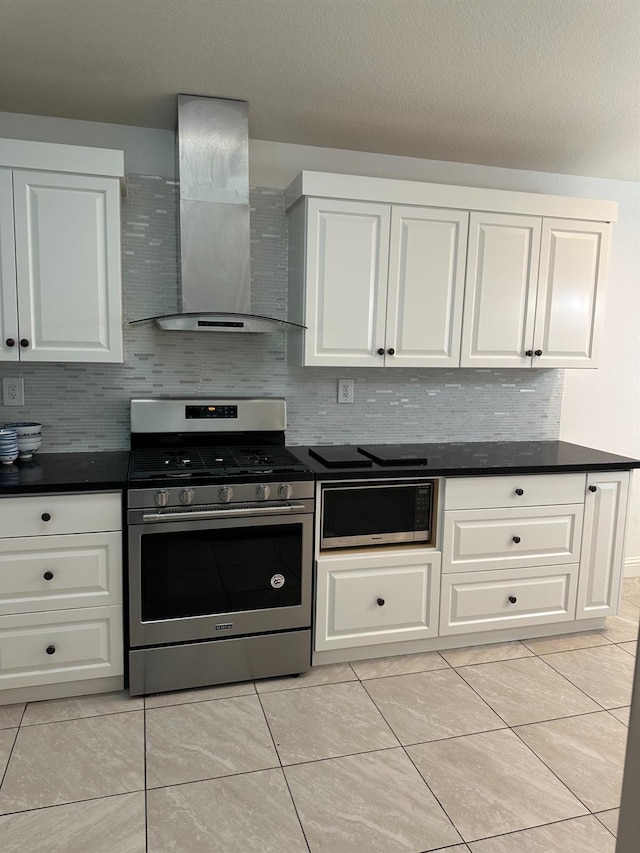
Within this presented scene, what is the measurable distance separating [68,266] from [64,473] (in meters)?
0.84

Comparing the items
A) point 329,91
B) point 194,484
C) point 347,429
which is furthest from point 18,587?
point 329,91

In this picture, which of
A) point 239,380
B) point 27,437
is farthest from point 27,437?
point 239,380

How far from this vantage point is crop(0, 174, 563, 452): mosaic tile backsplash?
9.02 feet

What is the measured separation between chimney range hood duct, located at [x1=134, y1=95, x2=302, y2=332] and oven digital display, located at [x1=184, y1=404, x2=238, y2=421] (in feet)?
1.48

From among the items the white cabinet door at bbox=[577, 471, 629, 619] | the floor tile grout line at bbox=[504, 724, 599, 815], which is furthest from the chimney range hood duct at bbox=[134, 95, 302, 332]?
the floor tile grout line at bbox=[504, 724, 599, 815]

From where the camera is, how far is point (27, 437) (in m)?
2.54

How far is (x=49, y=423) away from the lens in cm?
275

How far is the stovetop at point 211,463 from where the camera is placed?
233 centimetres

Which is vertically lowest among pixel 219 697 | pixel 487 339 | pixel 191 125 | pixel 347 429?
pixel 219 697

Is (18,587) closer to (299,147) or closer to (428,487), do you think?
(428,487)

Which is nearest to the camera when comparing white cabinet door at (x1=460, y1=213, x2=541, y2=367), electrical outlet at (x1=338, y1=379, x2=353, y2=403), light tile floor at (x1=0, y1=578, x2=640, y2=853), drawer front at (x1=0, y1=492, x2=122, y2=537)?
light tile floor at (x1=0, y1=578, x2=640, y2=853)

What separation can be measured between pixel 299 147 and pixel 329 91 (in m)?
0.59

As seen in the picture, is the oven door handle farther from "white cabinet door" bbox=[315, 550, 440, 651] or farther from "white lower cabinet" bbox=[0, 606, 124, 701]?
"white lower cabinet" bbox=[0, 606, 124, 701]

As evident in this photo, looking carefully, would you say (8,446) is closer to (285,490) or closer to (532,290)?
(285,490)
